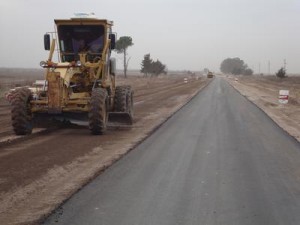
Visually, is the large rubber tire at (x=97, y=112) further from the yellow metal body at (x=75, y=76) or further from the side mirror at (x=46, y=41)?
the side mirror at (x=46, y=41)

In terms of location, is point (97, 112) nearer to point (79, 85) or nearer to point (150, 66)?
point (79, 85)

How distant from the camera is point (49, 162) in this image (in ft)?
34.0

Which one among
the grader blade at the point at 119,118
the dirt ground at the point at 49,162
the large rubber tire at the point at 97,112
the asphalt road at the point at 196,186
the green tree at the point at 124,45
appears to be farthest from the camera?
the green tree at the point at 124,45

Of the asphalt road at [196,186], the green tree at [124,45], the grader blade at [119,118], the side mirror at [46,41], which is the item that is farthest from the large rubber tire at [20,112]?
the green tree at [124,45]

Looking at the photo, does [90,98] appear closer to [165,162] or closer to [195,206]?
[165,162]

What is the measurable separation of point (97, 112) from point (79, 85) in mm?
1916

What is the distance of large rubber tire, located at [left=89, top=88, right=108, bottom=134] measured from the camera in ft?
46.7

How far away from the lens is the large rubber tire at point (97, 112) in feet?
46.7

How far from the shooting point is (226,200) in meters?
7.62

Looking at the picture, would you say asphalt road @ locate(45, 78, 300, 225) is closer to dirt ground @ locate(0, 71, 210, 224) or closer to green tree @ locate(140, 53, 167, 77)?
dirt ground @ locate(0, 71, 210, 224)

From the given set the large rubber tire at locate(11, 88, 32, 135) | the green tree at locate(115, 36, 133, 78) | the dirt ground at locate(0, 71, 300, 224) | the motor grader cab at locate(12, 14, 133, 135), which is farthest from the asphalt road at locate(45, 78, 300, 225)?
the green tree at locate(115, 36, 133, 78)

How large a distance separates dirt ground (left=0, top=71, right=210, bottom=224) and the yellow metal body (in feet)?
2.96

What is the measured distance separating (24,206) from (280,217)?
11.7 ft

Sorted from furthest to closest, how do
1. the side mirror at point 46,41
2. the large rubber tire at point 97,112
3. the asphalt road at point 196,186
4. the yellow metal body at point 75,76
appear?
the side mirror at point 46,41, the yellow metal body at point 75,76, the large rubber tire at point 97,112, the asphalt road at point 196,186
